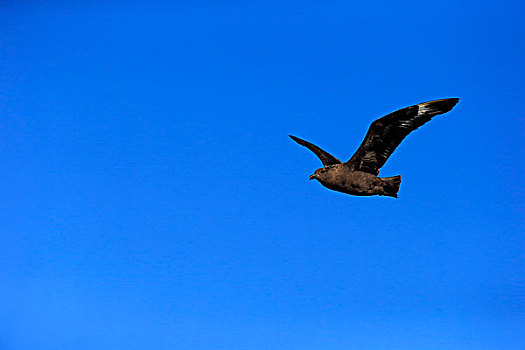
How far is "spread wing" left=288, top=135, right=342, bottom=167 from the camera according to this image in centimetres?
1027

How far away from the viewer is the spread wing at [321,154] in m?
10.3

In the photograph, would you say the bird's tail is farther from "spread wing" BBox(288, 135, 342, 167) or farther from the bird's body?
"spread wing" BBox(288, 135, 342, 167)

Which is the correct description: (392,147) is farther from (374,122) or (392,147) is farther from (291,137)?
(291,137)

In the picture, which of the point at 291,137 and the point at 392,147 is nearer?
the point at 392,147

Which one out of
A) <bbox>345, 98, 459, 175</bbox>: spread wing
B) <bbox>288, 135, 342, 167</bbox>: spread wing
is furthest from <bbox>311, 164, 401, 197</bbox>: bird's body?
<bbox>288, 135, 342, 167</bbox>: spread wing

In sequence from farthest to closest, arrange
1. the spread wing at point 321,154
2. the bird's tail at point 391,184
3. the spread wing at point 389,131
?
the spread wing at point 321,154 → the bird's tail at point 391,184 → the spread wing at point 389,131

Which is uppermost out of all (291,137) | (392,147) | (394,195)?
(291,137)

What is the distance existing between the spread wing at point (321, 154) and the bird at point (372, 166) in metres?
0.16

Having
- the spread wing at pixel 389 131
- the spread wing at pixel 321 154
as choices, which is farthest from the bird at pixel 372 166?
the spread wing at pixel 321 154

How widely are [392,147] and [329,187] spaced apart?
3.81 ft

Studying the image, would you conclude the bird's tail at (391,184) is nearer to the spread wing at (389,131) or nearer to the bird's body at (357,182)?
the bird's body at (357,182)

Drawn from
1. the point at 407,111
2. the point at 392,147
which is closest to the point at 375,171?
the point at 392,147

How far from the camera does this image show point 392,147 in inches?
388

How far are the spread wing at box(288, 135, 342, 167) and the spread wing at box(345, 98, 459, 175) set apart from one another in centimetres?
34
